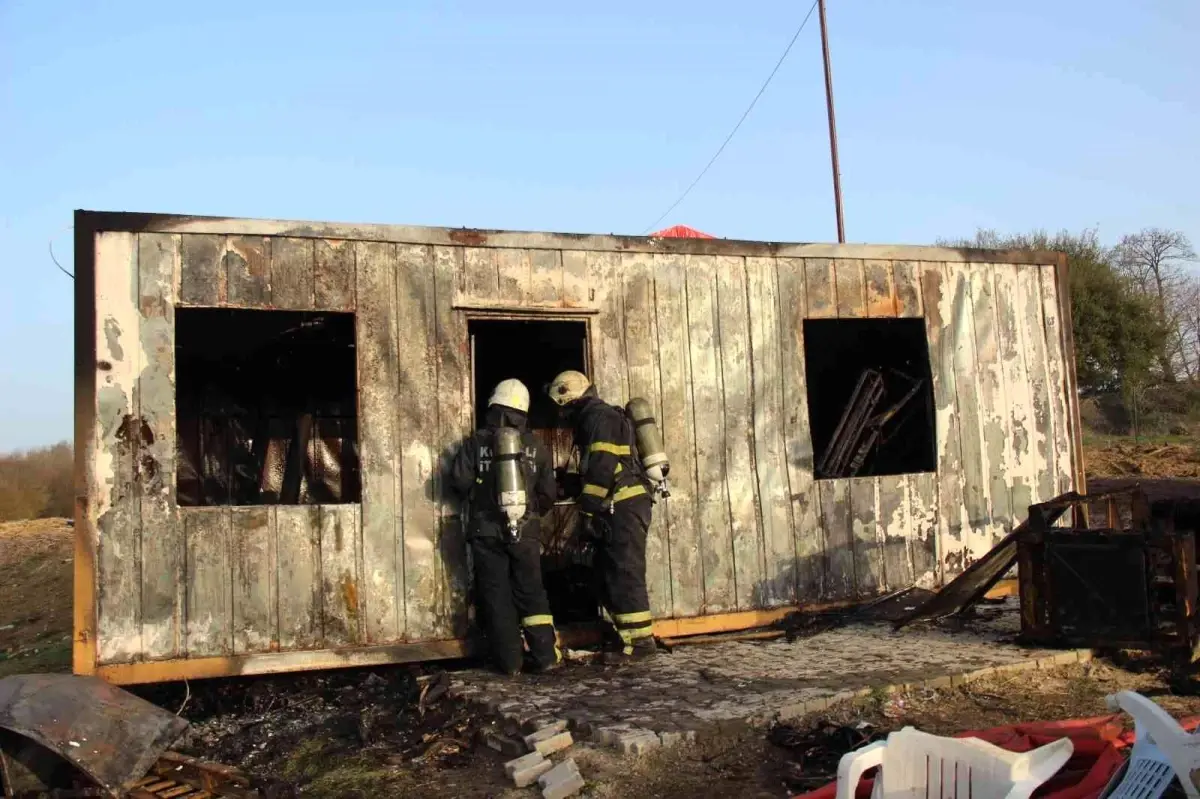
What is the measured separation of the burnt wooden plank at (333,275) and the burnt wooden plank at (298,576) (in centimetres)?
135

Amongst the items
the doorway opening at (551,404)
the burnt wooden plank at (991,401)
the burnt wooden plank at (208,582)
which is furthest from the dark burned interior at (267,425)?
the burnt wooden plank at (991,401)

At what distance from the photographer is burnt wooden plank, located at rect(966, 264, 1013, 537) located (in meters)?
7.77

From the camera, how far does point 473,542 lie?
6027mm

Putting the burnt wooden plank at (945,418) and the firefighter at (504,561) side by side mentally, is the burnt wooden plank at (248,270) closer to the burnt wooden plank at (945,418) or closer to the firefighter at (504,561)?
the firefighter at (504,561)

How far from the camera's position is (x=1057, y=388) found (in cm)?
806

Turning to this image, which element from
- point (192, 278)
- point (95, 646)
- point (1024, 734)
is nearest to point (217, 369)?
point (192, 278)

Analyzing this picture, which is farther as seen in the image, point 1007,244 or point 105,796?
point 1007,244

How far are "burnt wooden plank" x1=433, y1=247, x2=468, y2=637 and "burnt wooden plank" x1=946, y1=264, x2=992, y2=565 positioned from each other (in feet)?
13.4

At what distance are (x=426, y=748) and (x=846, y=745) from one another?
211 cm

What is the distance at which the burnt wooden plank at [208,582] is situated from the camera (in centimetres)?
575

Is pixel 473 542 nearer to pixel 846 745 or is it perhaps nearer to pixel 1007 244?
pixel 846 745

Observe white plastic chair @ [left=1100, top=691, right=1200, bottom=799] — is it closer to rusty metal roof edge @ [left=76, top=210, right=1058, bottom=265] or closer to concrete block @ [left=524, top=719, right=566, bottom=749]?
concrete block @ [left=524, top=719, right=566, bottom=749]

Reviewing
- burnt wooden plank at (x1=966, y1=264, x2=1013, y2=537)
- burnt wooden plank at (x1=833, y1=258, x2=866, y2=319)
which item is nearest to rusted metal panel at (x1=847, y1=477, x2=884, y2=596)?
burnt wooden plank at (x1=966, y1=264, x2=1013, y2=537)

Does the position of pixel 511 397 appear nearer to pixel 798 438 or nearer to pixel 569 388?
pixel 569 388
